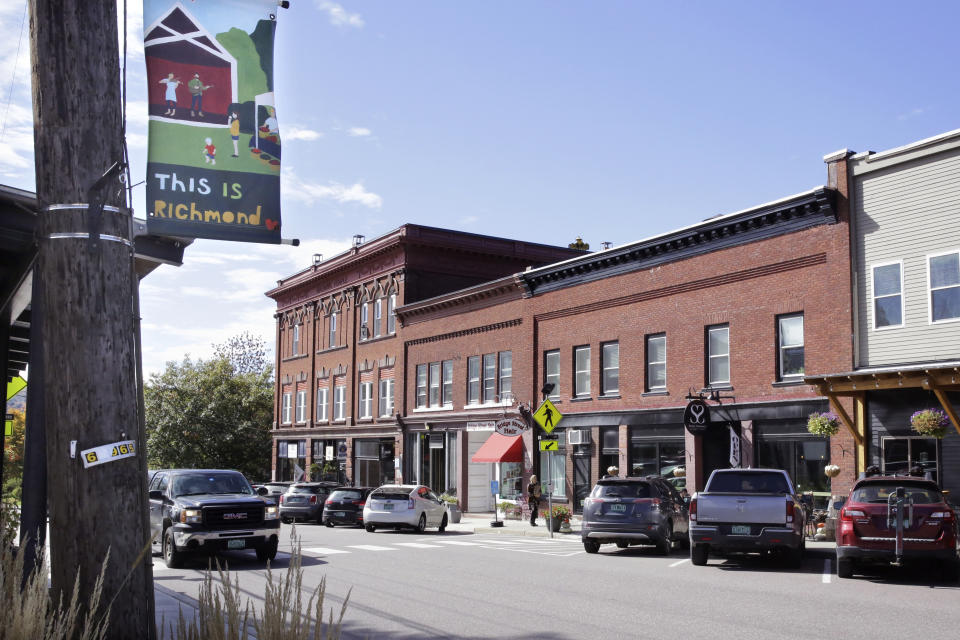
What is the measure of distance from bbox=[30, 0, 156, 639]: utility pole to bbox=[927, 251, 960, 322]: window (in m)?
21.6

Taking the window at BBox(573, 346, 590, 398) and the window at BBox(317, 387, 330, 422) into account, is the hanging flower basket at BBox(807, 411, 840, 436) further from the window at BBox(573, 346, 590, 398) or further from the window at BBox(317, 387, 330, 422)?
the window at BBox(317, 387, 330, 422)

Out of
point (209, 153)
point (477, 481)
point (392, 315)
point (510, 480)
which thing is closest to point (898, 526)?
point (209, 153)

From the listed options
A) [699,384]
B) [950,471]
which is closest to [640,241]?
[699,384]

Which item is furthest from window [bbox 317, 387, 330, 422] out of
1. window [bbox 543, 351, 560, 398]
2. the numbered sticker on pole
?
the numbered sticker on pole

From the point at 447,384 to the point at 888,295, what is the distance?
21.8 m

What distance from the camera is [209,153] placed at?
21.3 ft

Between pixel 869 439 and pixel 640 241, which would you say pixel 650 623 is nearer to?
pixel 869 439

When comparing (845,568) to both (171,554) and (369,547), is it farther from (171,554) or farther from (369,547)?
(171,554)

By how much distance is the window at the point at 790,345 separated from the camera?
26.1 m

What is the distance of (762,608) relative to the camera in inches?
489

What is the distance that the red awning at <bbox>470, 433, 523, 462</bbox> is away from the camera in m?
36.1

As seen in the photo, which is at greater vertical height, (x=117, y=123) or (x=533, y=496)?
(x=117, y=123)

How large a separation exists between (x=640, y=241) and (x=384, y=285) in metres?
19.4

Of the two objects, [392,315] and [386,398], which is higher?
[392,315]
